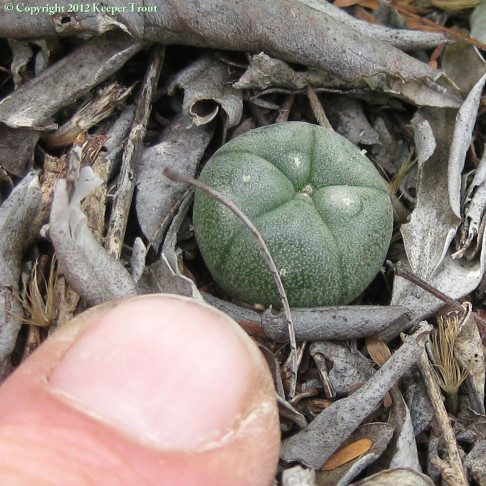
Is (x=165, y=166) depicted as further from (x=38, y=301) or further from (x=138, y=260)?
(x=38, y=301)

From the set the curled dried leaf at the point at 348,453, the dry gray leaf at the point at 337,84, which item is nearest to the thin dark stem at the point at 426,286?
the curled dried leaf at the point at 348,453

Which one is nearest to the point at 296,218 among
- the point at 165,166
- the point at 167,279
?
the point at 167,279

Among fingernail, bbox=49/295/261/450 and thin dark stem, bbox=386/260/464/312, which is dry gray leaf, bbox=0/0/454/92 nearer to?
thin dark stem, bbox=386/260/464/312

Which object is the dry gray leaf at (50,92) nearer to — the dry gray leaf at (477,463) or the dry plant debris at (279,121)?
the dry plant debris at (279,121)

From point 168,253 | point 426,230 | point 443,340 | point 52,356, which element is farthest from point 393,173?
point 52,356

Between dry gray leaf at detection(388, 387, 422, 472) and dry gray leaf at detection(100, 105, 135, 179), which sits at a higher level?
dry gray leaf at detection(100, 105, 135, 179)

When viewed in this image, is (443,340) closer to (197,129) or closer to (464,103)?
(464,103)

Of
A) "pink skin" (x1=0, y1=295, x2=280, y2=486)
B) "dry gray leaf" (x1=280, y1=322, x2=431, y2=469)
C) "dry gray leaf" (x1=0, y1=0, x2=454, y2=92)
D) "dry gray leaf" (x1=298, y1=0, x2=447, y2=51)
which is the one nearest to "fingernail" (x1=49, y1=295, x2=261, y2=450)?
"pink skin" (x1=0, y1=295, x2=280, y2=486)
